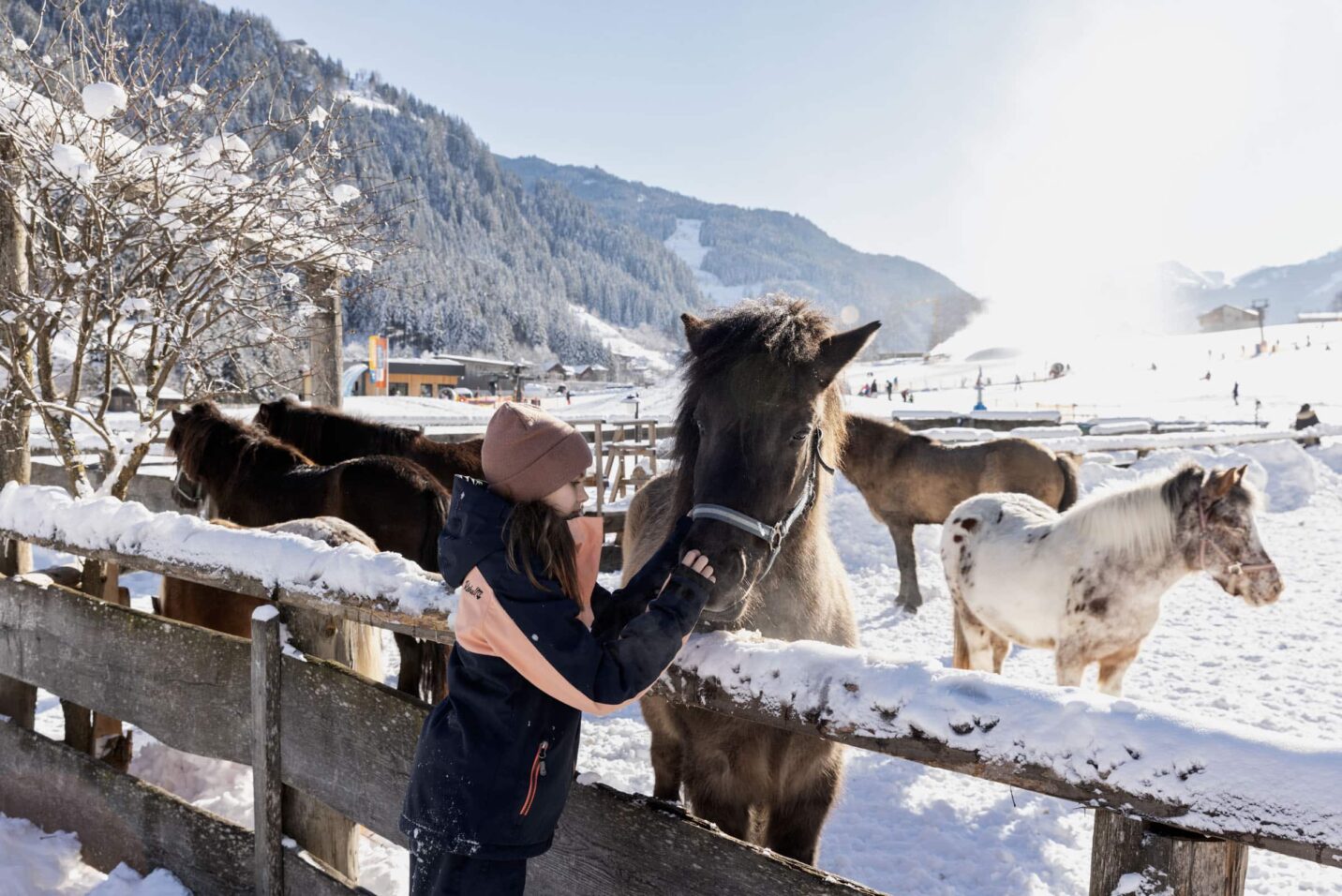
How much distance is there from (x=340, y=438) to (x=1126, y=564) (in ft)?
19.9

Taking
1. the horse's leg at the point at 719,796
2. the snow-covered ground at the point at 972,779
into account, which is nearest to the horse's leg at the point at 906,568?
the snow-covered ground at the point at 972,779

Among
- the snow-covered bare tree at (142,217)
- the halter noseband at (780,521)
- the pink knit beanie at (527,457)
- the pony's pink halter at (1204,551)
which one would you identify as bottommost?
the pony's pink halter at (1204,551)

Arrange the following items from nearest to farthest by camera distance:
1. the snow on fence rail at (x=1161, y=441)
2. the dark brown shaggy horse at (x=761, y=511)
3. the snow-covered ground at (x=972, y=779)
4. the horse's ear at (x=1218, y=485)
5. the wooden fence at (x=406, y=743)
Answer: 1. the wooden fence at (x=406, y=743)
2. the dark brown shaggy horse at (x=761, y=511)
3. the snow-covered ground at (x=972, y=779)
4. the horse's ear at (x=1218, y=485)
5. the snow on fence rail at (x=1161, y=441)

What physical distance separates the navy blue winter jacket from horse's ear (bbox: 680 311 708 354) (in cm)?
76

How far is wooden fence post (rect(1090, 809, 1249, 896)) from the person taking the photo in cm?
116

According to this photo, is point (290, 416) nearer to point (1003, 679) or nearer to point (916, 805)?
point (916, 805)

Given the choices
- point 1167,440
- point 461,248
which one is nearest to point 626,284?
point 461,248

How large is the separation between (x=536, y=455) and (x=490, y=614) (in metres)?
0.34

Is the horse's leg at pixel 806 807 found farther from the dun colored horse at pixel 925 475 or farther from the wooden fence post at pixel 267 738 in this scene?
the dun colored horse at pixel 925 475

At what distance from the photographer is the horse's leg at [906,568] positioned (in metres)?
8.34

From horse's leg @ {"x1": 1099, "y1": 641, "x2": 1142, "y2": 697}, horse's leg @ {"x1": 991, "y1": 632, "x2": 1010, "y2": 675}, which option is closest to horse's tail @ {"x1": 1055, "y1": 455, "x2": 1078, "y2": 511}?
horse's leg @ {"x1": 991, "y1": 632, "x2": 1010, "y2": 675}

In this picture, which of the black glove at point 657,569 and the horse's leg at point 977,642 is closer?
the black glove at point 657,569

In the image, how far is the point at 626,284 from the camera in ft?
627

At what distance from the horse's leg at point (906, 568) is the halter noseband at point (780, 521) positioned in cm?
660
